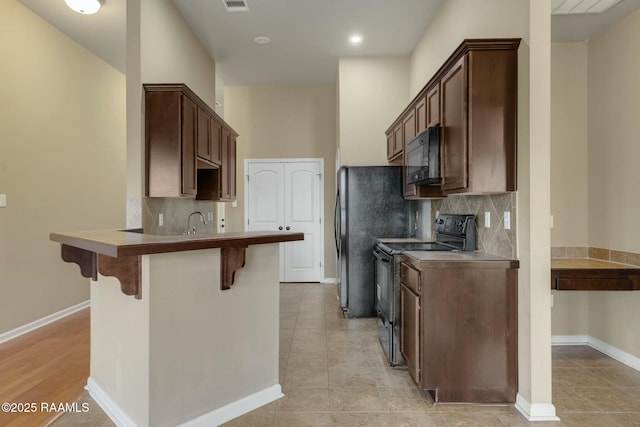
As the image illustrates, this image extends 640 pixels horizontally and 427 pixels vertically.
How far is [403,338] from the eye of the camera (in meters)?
2.64

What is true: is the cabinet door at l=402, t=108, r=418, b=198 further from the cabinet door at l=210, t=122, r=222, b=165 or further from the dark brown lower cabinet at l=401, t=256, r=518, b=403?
the cabinet door at l=210, t=122, r=222, b=165

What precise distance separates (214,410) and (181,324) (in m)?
0.55

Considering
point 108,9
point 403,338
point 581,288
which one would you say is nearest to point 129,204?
point 108,9

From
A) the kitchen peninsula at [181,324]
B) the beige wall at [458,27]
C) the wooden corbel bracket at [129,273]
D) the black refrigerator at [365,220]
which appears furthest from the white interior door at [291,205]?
the wooden corbel bracket at [129,273]

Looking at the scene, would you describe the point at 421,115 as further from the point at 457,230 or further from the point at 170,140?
the point at 170,140

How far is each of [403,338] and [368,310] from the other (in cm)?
153

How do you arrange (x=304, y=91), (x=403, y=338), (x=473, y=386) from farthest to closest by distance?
(x=304, y=91) < (x=403, y=338) < (x=473, y=386)

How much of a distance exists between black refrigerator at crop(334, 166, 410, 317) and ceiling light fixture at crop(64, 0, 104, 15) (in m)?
2.90

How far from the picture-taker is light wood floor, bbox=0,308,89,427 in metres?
2.26

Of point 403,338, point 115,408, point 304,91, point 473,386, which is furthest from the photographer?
point 304,91

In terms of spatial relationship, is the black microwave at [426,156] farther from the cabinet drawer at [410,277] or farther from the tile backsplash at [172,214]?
the tile backsplash at [172,214]

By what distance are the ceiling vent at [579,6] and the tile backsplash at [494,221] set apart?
5.24ft

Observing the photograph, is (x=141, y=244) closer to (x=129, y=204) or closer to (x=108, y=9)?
(x=129, y=204)

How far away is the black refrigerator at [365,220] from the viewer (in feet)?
13.7
